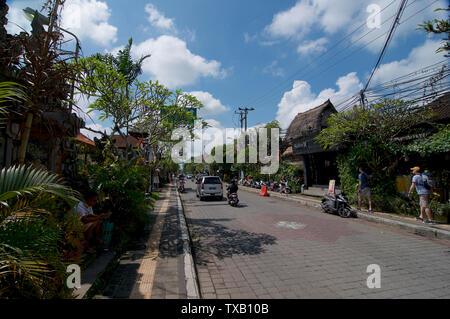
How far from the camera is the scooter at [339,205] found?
9.31 m

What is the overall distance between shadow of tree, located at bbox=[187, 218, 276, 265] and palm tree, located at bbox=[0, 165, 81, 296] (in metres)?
3.04

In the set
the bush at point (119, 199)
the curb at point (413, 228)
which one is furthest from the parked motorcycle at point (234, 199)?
the bush at point (119, 199)

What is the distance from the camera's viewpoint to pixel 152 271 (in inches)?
160

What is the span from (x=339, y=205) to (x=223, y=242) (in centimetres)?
593

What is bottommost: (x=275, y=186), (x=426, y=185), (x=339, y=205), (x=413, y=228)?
(x=413, y=228)

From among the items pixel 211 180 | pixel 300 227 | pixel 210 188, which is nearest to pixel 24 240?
pixel 300 227

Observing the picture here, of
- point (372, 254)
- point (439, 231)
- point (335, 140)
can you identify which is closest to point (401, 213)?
point (439, 231)

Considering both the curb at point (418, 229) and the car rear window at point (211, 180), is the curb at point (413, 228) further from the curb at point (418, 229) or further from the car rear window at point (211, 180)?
the car rear window at point (211, 180)

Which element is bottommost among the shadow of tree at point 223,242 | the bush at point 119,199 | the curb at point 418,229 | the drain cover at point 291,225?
the shadow of tree at point 223,242

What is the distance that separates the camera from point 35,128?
502cm

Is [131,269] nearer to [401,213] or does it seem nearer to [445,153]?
[401,213]

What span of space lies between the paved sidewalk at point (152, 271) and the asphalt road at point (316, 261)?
16.2 inches

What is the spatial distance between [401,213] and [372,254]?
5.87 meters

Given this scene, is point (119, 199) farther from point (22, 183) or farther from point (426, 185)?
point (426, 185)
